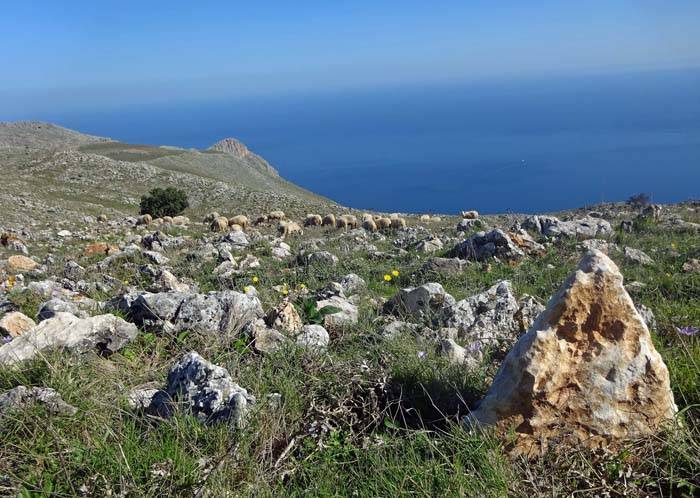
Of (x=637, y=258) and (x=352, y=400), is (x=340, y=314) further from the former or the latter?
(x=637, y=258)

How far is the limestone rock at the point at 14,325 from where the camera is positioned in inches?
204

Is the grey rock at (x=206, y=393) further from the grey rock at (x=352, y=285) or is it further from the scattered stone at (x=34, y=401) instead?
the grey rock at (x=352, y=285)

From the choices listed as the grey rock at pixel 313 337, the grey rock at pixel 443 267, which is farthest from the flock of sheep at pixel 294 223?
the grey rock at pixel 313 337

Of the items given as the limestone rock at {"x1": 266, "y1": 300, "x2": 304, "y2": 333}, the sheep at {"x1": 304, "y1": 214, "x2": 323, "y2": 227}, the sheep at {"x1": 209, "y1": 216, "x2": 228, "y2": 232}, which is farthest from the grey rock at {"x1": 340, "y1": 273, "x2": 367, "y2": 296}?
the sheep at {"x1": 304, "y1": 214, "x2": 323, "y2": 227}

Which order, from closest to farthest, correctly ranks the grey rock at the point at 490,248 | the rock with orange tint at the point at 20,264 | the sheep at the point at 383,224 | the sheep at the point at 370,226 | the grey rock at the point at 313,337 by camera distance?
the grey rock at the point at 313,337
the grey rock at the point at 490,248
the rock with orange tint at the point at 20,264
the sheep at the point at 370,226
the sheep at the point at 383,224

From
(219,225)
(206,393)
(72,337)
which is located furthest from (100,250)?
(206,393)

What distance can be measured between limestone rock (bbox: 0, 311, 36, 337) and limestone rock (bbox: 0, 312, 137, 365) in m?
0.85

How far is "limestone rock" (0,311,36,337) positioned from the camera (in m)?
5.17

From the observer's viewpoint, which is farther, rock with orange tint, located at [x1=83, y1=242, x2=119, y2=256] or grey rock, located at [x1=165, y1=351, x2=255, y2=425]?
rock with orange tint, located at [x1=83, y1=242, x2=119, y2=256]

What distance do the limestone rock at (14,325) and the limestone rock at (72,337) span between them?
33.3 inches

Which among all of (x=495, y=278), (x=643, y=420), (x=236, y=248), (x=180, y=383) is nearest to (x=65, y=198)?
(x=236, y=248)

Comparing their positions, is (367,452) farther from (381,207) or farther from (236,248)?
(381,207)

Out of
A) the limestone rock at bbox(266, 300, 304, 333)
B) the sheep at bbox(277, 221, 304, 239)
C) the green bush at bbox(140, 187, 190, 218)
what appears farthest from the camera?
the green bush at bbox(140, 187, 190, 218)

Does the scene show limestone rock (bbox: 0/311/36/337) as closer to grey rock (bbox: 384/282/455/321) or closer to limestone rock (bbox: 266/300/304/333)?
limestone rock (bbox: 266/300/304/333)
